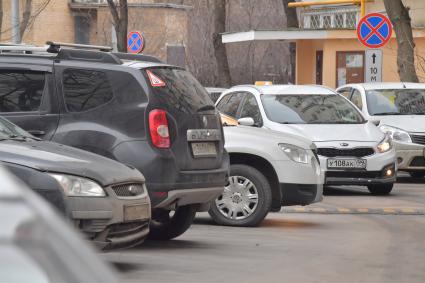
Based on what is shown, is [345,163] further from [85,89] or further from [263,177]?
[85,89]

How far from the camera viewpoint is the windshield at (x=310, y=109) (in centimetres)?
1514

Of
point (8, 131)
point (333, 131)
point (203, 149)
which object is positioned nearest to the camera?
point (8, 131)

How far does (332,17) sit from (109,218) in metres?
32.5

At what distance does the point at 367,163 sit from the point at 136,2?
4065 cm

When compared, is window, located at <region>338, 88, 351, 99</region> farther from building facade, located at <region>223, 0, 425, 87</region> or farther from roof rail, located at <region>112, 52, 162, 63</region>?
building facade, located at <region>223, 0, 425, 87</region>

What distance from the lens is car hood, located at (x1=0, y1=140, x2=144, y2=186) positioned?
662 centimetres

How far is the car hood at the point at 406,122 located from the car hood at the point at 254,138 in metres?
6.67

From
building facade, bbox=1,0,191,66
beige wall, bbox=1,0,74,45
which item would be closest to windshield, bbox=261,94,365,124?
building facade, bbox=1,0,191,66

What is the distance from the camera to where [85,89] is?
28.4 feet

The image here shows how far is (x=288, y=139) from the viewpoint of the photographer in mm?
11266

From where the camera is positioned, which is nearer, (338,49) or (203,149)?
(203,149)

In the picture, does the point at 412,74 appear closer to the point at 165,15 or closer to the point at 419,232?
the point at 419,232

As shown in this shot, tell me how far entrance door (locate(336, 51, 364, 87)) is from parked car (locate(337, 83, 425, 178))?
12058mm

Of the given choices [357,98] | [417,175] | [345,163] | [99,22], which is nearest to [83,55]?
[345,163]
